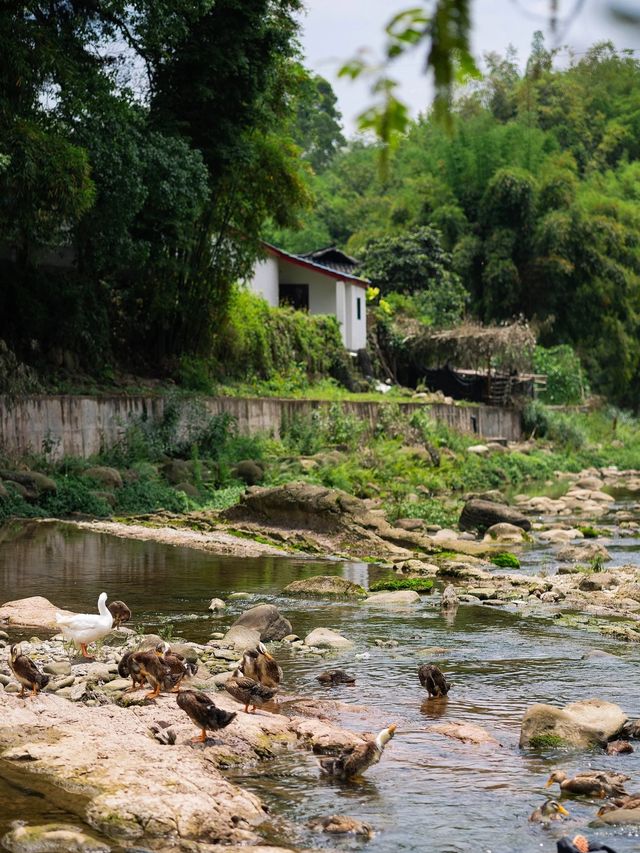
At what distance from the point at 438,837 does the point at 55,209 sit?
14901 millimetres

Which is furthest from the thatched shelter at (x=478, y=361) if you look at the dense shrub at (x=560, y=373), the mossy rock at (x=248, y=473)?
the mossy rock at (x=248, y=473)

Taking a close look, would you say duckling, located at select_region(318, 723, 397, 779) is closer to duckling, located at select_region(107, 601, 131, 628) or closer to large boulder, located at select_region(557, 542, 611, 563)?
duckling, located at select_region(107, 601, 131, 628)

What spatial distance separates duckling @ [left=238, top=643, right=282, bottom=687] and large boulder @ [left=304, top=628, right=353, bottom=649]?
61.6 inches

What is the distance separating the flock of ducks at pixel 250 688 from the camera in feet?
19.8

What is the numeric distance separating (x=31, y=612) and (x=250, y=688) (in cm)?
357

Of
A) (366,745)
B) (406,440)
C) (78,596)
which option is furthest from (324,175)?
(366,745)

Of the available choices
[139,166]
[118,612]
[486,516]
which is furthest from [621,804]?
[139,166]

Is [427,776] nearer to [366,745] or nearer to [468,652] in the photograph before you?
→ [366,745]

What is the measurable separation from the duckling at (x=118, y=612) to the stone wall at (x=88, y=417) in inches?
388

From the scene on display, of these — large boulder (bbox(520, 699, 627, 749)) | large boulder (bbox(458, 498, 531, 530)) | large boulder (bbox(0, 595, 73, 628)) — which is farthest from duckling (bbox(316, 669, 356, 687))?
large boulder (bbox(458, 498, 531, 530))

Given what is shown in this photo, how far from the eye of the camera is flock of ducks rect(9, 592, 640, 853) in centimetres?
603

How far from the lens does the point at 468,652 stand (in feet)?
31.8

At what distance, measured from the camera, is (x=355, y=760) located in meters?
6.32

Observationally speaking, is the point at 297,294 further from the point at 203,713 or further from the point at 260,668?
the point at 203,713
